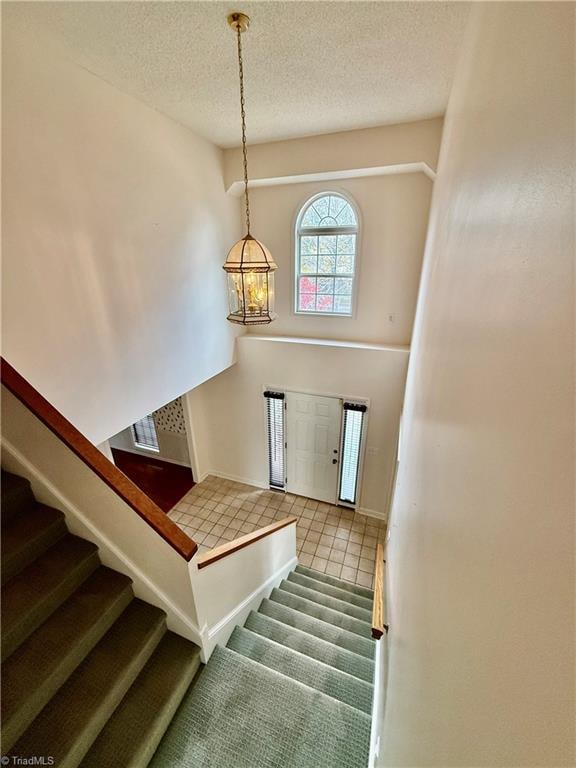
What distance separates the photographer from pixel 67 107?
79.8 inches

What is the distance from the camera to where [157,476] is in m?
5.32

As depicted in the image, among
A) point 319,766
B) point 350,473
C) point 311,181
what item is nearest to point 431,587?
point 319,766

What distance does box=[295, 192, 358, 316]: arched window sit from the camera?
12.3ft

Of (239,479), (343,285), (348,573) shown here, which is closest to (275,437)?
(239,479)

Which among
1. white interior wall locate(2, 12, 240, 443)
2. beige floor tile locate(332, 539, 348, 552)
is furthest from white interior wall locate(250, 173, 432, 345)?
beige floor tile locate(332, 539, 348, 552)

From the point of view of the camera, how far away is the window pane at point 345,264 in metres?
3.85

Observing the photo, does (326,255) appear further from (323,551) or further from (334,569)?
(334,569)

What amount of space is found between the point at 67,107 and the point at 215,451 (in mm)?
4284

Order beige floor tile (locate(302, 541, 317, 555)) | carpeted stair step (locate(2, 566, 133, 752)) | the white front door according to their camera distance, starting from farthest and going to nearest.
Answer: the white front door
beige floor tile (locate(302, 541, 317, 555))
carpeted stair step (locate(2, 566, 133, 752))

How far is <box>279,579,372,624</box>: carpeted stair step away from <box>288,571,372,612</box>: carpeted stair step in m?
0.08

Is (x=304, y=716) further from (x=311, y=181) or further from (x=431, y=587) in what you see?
(x=311, y=181)

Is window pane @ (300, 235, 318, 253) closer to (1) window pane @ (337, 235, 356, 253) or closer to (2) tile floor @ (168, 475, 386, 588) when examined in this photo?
(1) window pane @ (337, 235, 356, 253)

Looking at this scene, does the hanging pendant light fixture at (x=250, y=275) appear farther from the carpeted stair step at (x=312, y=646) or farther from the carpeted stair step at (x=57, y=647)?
the carpeted stair step at (x=312, y=646)

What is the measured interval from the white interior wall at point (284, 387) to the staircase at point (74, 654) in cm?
296
